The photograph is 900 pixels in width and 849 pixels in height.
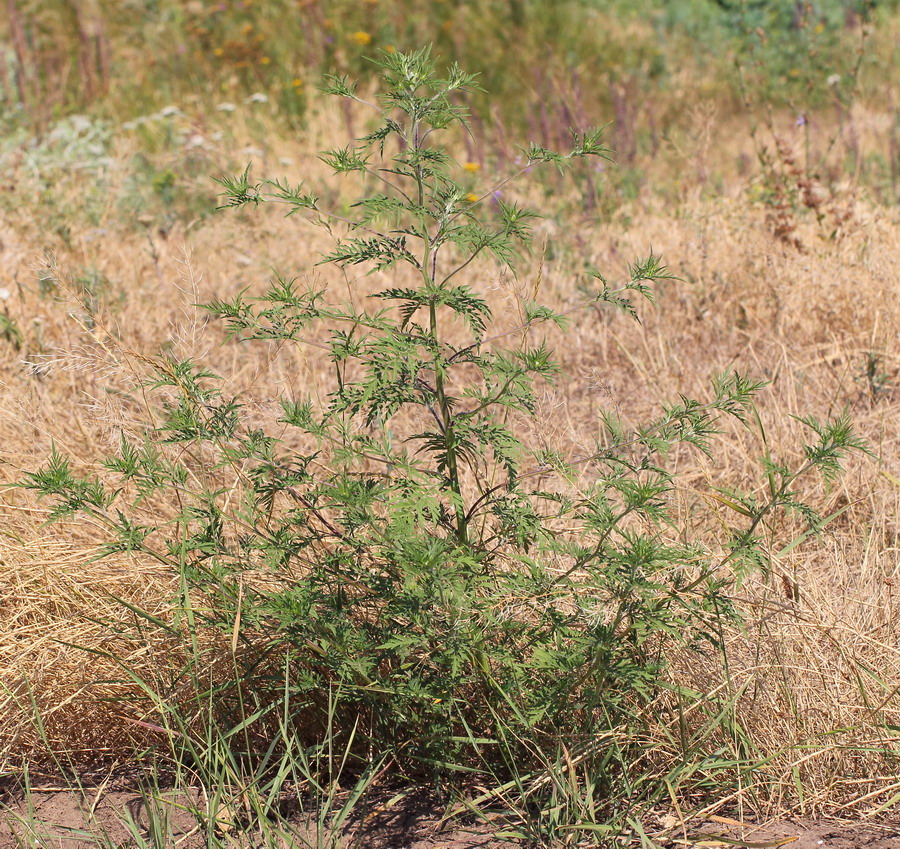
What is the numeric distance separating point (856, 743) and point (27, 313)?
3342 millimetres

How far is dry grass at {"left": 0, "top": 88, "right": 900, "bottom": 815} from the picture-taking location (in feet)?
6.94

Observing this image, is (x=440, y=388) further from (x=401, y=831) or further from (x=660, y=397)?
(x=660, y=397)

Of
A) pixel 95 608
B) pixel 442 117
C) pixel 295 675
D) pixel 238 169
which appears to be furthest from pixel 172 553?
pixel 238 169

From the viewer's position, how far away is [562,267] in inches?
176

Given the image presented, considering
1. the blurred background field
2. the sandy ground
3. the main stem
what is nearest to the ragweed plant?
the main stem

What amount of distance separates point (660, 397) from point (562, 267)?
3.70ft

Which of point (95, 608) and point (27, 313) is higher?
point (27, 313)

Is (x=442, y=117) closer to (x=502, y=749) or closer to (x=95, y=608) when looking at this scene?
(x=502, y=749)

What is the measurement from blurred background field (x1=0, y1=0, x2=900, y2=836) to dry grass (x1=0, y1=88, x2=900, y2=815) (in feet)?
0.04

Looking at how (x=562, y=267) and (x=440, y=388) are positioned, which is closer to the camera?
(x=440, y=388)

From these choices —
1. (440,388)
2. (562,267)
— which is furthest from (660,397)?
(440,388)

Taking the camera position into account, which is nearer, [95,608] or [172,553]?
[172,553]

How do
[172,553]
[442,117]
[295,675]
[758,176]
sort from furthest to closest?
[758,176] < [295,675] < [172,553] < [442,117]

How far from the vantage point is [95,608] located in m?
2.46
